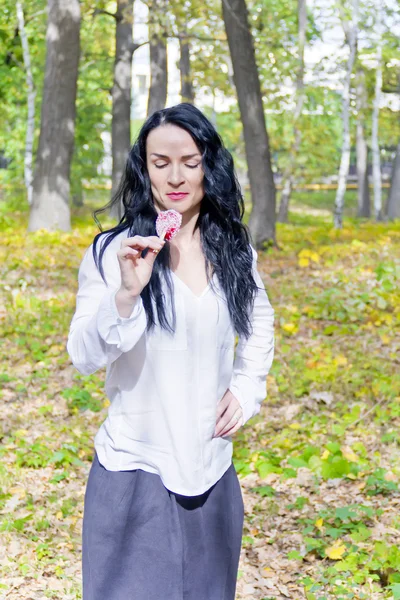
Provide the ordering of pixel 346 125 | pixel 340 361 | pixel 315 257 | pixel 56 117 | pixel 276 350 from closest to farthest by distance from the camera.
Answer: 1. pixel 340 361
2. pixel 276 350
3. pixel 315 257
4. pixel 56 117
5. pixel 346 125

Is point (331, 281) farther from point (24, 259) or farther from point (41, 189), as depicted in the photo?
point (41, 189)

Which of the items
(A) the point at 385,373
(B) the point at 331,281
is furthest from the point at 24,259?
(A) the point at 385,373

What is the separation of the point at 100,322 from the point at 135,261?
19cm

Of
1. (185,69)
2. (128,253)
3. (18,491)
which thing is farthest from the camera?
(185,69)

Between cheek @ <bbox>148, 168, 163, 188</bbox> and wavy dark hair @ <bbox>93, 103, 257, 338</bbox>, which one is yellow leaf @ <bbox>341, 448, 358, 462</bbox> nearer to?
wavy dark hair @ <bbox>93, 103, 257, 338</bbox>

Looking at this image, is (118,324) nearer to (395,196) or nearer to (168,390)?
(168,390)

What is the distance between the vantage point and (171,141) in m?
2.37

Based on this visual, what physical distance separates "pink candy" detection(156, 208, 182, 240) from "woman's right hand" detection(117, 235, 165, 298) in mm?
183

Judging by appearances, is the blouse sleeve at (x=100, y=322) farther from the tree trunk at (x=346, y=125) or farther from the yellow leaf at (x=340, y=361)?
the tree trunk at (x=346, y=125)

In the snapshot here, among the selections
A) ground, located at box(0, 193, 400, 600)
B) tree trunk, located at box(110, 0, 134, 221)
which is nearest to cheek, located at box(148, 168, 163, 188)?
ground, located at box(0, 193, 400, 600)

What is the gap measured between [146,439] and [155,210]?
0.70 m

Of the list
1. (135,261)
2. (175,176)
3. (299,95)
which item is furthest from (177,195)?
(299,95)

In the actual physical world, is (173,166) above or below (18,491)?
above

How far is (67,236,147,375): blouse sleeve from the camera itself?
6.74 ft
